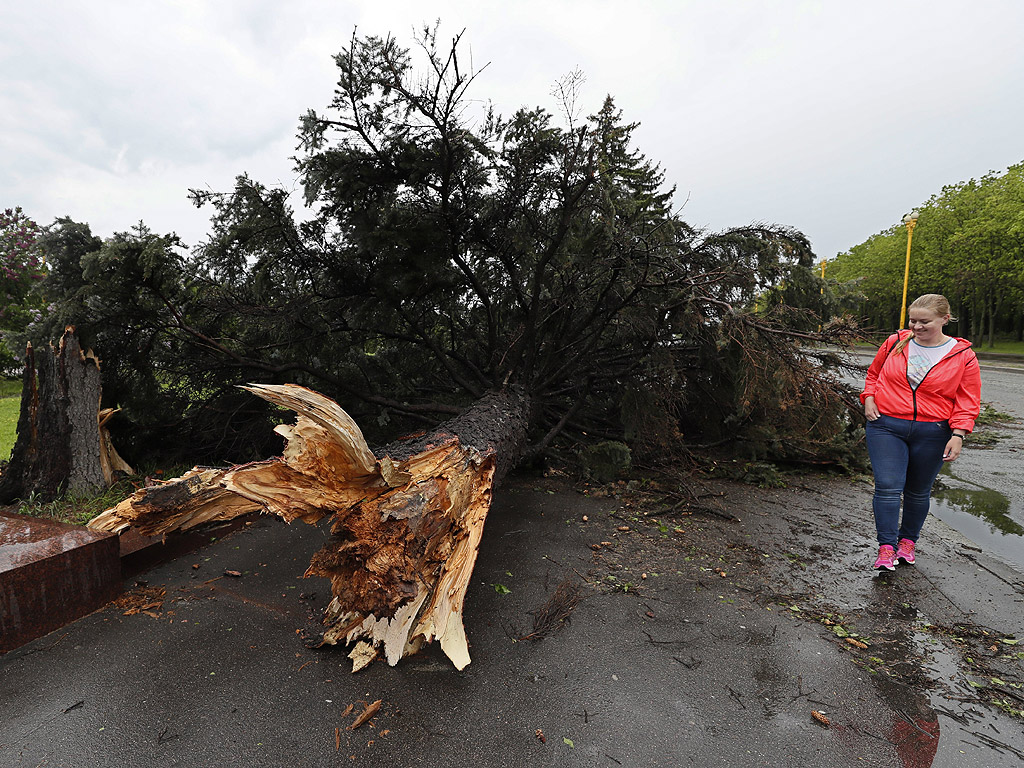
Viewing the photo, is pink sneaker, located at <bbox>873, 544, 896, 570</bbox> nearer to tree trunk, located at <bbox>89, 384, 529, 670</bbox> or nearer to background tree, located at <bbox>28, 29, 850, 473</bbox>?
background tree, located at <bbox>28, 29, 850, 473</bbox>

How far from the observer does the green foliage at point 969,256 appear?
22622 millimetres

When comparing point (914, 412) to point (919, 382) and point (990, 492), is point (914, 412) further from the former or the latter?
point (990, 492)

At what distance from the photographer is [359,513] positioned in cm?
207

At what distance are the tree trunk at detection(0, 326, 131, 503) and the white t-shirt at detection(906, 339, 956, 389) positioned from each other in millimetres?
5753

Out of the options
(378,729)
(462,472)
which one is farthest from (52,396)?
(378,729)

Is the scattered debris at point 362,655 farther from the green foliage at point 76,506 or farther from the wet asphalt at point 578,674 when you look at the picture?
the green foliage at point 76,506

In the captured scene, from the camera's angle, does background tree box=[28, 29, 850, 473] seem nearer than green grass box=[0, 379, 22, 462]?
Yes

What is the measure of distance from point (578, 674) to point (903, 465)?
2370 mm

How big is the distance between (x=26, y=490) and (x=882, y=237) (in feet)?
155

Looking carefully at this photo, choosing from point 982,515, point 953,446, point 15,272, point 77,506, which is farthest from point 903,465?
point 15,272

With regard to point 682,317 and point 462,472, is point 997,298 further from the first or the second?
point 462,472

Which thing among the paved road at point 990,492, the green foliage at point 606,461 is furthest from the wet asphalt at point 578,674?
the green foliage at point 606,461

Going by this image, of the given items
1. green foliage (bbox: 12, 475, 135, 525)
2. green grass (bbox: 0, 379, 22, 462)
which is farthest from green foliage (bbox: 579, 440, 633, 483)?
green grass (bbox: 0, 379, 22, 462)

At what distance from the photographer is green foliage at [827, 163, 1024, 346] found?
74.2 ft
